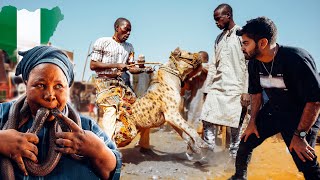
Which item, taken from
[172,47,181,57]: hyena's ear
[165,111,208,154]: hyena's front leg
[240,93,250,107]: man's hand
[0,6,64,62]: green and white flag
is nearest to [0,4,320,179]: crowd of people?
[240,93,250,107]: man's hand

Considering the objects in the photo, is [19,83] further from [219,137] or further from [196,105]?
[219,137]

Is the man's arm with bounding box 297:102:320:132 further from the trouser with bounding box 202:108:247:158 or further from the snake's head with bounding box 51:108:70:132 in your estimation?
the snake's head with bounding box 51:108:70:132

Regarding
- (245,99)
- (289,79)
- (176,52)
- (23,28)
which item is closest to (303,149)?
(289,79)

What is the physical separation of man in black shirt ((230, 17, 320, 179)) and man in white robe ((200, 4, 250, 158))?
3.97 ft

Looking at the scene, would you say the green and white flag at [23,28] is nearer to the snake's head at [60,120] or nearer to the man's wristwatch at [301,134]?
the snake's head at [60,120]

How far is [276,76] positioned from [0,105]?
8.19 ft

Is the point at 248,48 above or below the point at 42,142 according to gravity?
above

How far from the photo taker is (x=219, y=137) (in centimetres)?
764

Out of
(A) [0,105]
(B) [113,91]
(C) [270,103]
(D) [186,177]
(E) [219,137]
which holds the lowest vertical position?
(E) [219,137]

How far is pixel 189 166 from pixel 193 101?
107 inches

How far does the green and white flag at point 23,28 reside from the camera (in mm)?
3080

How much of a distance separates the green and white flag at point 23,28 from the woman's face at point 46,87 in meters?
1.33

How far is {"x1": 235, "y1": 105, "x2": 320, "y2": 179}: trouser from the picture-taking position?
9.93ft

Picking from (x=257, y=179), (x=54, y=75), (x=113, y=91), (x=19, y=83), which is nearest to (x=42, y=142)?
(x=54, y=75)
